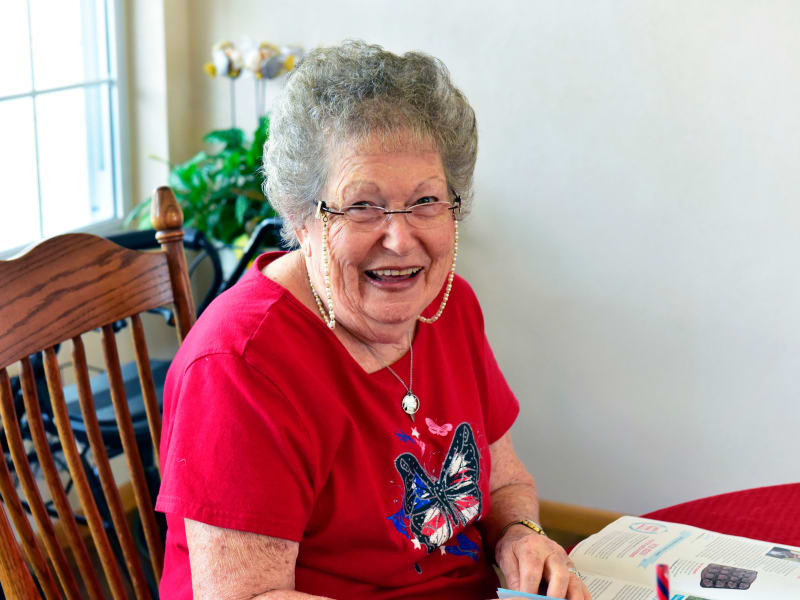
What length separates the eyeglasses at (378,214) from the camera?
1.17 metres

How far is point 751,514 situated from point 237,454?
74cm

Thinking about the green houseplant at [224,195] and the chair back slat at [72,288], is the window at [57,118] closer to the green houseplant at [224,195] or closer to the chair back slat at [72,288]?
the green houseplant at [224,195]

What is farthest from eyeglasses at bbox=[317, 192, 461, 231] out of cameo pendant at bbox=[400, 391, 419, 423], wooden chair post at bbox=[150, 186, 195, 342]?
wooden chair post at bbox=[150, 186, 195, 342]

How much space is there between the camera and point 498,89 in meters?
2.60

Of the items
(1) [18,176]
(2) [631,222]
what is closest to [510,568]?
(2) [631,222]

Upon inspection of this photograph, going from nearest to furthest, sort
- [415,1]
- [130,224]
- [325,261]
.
Answer: [325,261] → [415,1] → [130,224]

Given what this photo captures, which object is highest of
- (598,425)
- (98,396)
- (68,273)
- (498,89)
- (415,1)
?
(415,1)

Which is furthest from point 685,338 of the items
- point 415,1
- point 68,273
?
point 68,273

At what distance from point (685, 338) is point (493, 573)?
140 cm

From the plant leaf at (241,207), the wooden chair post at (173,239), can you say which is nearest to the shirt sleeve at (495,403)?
the wooden chair post at (173,239)

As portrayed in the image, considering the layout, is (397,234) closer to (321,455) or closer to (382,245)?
(382,245)

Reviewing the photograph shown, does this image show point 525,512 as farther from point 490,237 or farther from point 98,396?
point 490,237

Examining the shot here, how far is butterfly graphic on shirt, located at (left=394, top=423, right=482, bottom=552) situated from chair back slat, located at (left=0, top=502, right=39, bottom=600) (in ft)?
1.50

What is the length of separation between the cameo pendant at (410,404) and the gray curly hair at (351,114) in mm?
271
